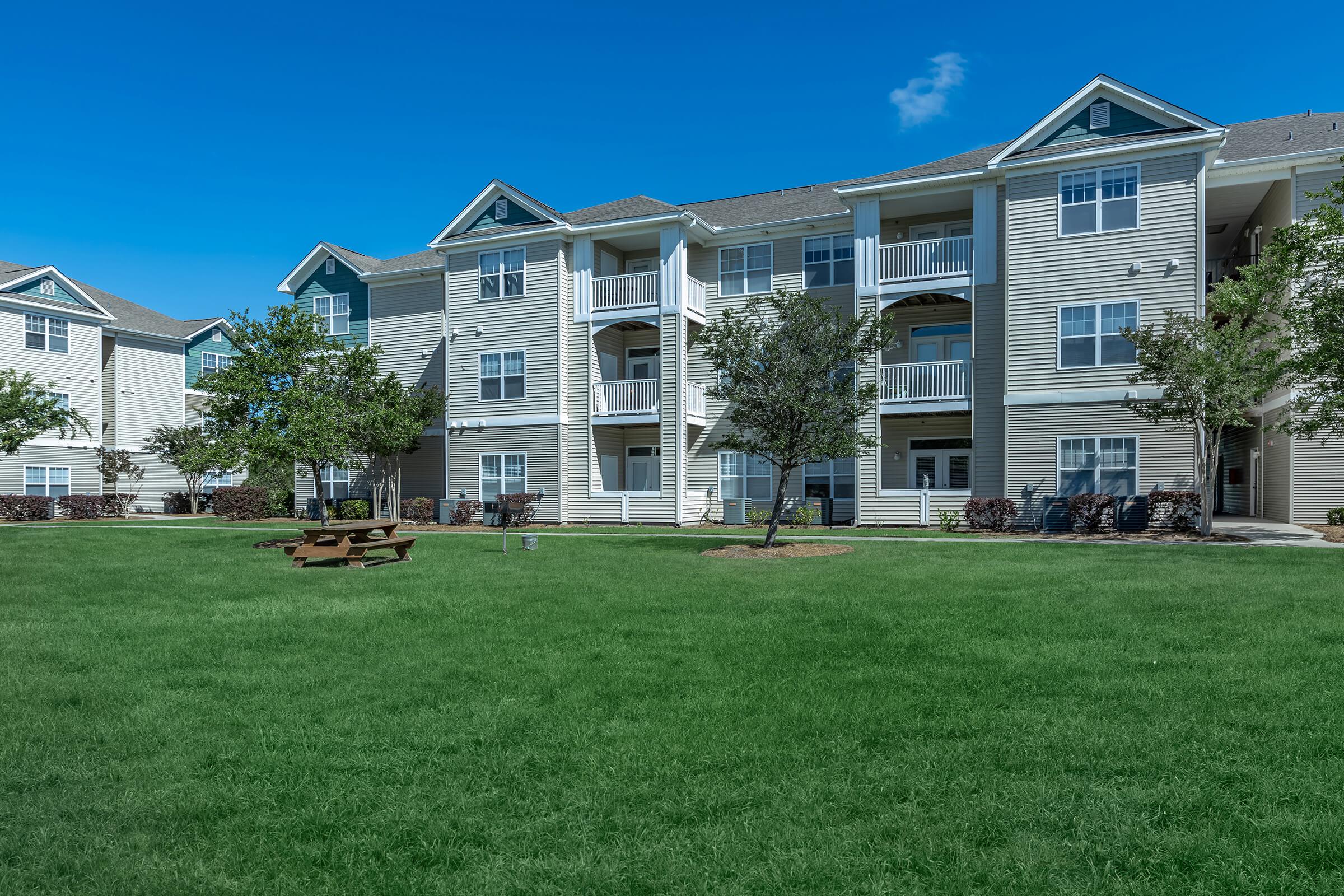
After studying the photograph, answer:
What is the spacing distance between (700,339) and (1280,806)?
531 inches

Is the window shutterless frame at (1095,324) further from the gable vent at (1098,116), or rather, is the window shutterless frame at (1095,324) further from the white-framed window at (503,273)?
the white-framed window at (503,273)

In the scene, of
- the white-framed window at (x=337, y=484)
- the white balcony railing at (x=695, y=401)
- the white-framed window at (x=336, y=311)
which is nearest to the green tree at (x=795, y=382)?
the white balcony railing at (x=695, y=401)

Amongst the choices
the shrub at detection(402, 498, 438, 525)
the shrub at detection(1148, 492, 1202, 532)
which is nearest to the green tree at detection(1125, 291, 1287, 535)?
the shrub at detection(1148, 492, 1202, 532)

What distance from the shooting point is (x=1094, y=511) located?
21.4 meters

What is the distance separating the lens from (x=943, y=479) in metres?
25.6

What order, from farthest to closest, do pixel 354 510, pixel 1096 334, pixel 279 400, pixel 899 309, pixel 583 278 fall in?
1. pixel 354 510
2. pixel 583 278
3. pixel 899 309
4. pixel 1096 334
5. pixel 279 400

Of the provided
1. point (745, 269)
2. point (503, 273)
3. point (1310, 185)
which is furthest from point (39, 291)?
point (1310, 185)

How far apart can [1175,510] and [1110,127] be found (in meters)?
9.75

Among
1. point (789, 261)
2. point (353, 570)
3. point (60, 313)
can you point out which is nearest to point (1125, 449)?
point (789, 261)

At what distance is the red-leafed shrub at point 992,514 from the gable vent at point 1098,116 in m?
9.77

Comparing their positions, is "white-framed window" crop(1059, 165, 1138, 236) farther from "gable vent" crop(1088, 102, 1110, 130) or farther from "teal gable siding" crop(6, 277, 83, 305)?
"teal gable siding" crop(6, 277, 83, 305)

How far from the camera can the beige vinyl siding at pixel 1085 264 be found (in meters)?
21.8

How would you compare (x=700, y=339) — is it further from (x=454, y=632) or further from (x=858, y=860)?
(x=858, y=860)

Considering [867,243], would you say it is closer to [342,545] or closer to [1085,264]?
[1085,264]
